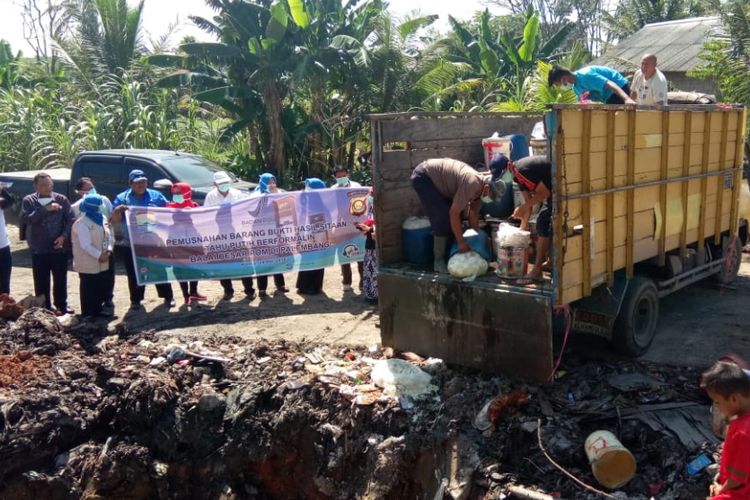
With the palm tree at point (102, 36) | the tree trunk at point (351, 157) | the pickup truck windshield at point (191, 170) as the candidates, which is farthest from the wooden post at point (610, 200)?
the palm tree at point (102, 36)

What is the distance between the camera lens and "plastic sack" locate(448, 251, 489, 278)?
5.75 metres

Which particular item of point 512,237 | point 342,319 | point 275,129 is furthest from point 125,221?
point 275,129

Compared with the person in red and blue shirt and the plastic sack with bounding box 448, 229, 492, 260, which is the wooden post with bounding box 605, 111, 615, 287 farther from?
the person in red and blue shirt

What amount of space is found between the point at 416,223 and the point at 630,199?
1.92 m

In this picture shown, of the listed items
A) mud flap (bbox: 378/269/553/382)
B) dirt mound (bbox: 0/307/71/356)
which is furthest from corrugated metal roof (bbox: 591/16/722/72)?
dirt mound (bbox: 0/307/71/356)

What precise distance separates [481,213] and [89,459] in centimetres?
420

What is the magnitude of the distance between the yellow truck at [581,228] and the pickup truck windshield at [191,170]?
16.7 ft

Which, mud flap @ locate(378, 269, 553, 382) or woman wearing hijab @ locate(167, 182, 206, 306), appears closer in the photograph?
mud flap @ locate(378, 269, 553, 382)

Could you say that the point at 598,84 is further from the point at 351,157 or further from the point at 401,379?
the point at 351,157

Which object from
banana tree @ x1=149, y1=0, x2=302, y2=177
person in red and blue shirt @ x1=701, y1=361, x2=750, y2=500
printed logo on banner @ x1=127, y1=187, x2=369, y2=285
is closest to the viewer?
person in red and blue shirt @ x1=701, y1=361, x2=750, y2=500

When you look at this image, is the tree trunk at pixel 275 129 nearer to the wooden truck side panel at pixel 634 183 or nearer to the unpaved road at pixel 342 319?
the unpaved road at pixel 342 319

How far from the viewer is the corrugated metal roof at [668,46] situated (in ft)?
57.7

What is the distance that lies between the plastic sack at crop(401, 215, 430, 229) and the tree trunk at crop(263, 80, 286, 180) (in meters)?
10.1

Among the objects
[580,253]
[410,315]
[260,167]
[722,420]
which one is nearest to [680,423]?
[722,420]
